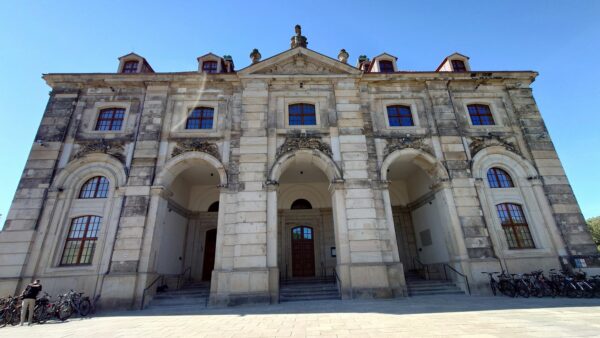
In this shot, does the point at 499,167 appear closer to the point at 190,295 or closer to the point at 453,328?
the point at 453,328

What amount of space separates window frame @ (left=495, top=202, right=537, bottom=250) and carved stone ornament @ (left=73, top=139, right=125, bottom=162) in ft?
63.4

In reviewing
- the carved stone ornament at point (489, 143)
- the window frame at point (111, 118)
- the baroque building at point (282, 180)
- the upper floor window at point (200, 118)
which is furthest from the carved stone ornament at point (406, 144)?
the window frame at point (111, 118)

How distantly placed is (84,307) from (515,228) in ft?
63.4

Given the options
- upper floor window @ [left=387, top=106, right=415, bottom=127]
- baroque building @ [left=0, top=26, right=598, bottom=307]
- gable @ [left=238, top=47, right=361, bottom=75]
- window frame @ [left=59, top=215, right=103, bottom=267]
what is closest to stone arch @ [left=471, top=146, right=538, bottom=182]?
baroque building @ [left=0, top=26, right=598, bottom=307]

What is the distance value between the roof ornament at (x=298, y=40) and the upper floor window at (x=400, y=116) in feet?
21.6

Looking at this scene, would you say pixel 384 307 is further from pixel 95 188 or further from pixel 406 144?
pixel 95 188

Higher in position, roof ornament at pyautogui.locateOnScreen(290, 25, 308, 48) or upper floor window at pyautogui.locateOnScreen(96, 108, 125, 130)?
roof ornament at pyautogui.locateOnScreen(290, 25, 308, 48)

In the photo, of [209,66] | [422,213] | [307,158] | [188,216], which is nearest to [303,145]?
[307,158]

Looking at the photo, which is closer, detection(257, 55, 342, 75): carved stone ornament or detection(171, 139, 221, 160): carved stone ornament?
detection(171, 139, 221, 160): carved stone ornament

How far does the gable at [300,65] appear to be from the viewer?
15570 millimetres

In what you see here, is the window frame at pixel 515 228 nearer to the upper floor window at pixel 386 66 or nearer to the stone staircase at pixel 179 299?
the upper floor window at pixel 386 66

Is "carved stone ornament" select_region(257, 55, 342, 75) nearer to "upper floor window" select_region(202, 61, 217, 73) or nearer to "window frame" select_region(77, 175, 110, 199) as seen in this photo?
"upper floor window" select_region(202, 61, 217, 73)

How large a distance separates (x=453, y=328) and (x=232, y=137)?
11.9 m

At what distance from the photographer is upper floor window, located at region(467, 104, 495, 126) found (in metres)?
15.6
